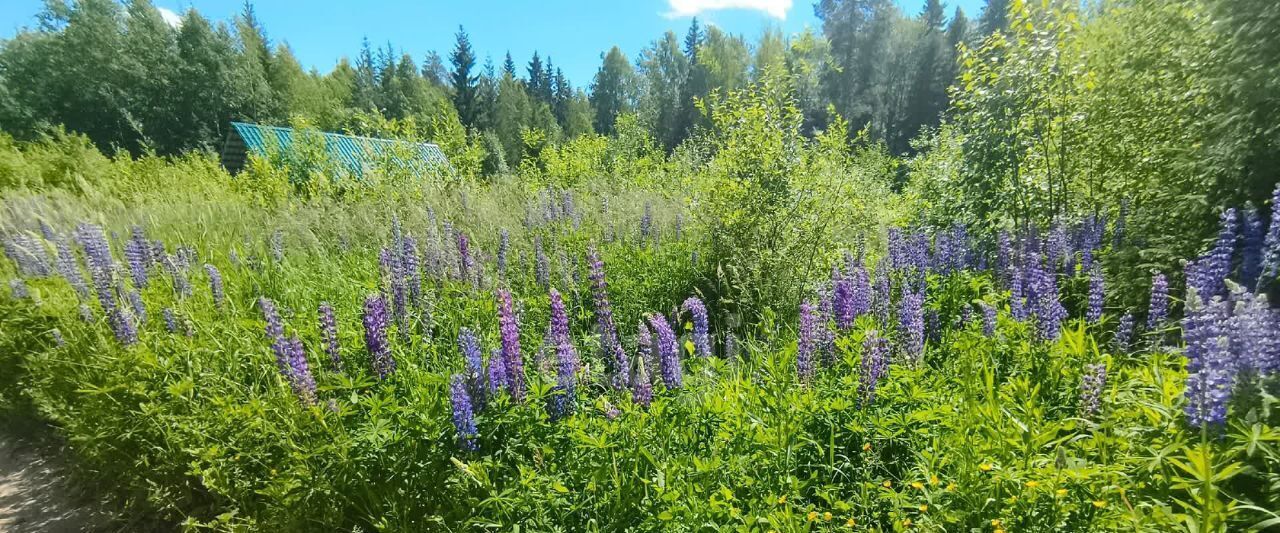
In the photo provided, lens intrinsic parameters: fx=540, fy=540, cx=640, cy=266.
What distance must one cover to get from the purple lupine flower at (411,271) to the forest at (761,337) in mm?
37

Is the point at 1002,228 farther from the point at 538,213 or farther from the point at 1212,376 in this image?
the point at 538,213

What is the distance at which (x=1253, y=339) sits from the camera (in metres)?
1.68

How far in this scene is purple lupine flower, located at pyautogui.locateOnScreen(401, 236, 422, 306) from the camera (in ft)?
13.2

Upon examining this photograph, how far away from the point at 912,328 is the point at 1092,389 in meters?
0.72

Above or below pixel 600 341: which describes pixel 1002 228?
above

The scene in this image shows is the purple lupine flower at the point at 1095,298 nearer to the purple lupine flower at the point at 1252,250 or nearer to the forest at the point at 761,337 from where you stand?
the forest at the point at 761,337

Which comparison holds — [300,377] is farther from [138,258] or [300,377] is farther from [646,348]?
[138,258]

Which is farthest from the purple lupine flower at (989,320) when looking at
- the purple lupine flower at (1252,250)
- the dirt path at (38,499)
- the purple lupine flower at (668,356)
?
the dirt path at (38,499)

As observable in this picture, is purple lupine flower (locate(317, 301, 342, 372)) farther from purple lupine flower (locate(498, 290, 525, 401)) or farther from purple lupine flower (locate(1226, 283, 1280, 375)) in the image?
purple lupine flower (locate(1226, 283, 1280, 375))

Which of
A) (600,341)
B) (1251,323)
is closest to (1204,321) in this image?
(1251,323)

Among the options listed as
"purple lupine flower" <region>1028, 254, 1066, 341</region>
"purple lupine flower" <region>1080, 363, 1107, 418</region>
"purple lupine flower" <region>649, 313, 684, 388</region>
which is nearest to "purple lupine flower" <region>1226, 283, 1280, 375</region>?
"purple lupine flower" <region>1080, 363, 1107, 418</region>

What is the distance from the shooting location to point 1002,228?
18.2 ft

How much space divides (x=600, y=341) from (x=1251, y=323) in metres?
2.95

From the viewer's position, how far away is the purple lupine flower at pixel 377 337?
2.79m
